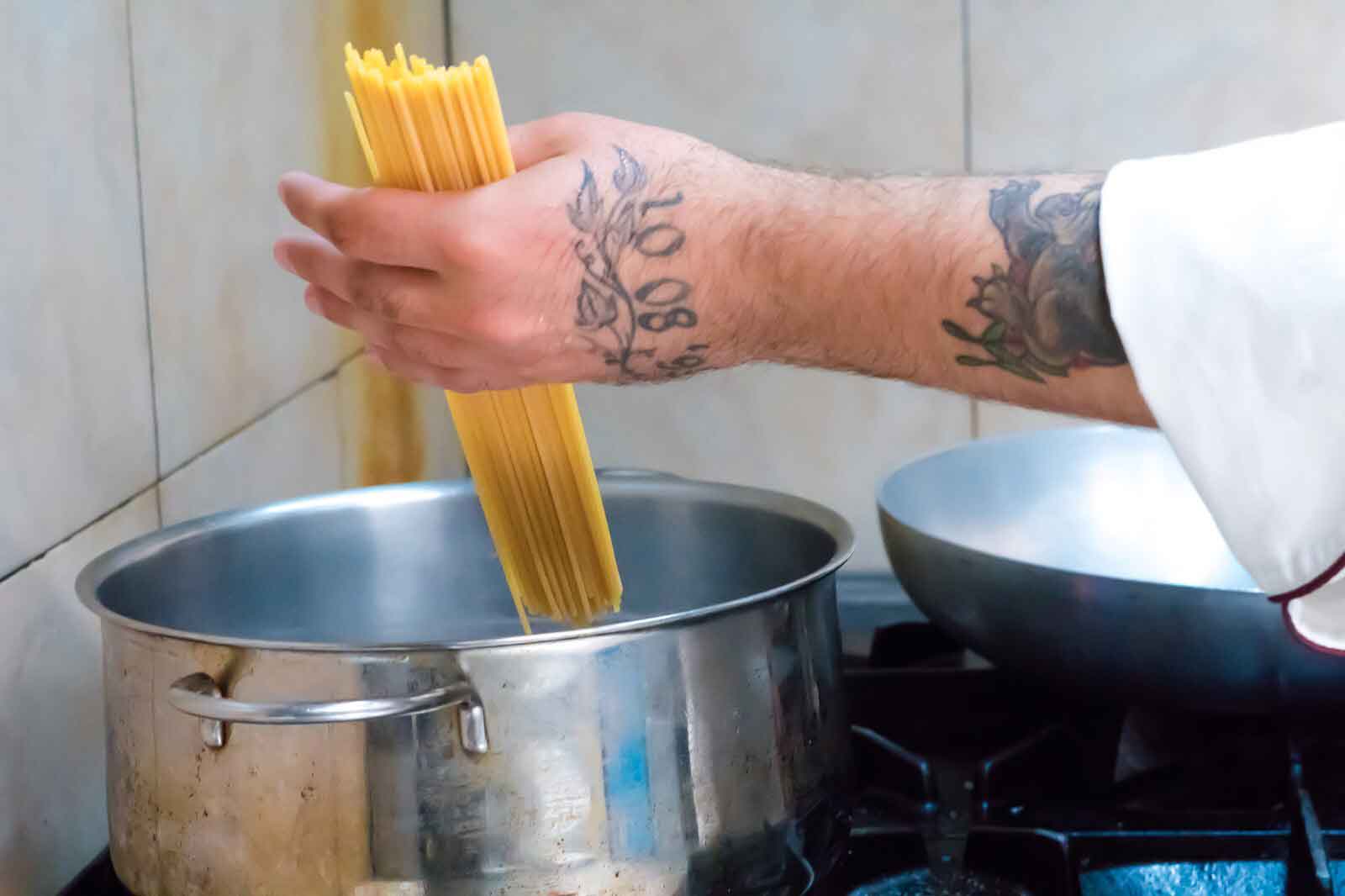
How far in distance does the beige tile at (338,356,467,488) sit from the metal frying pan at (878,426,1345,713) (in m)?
0.37

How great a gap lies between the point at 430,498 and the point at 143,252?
0.19 metres

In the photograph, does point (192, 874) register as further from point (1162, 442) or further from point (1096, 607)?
point (1162, 442)

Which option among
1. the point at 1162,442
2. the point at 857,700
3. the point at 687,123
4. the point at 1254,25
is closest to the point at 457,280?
the point at 857,700

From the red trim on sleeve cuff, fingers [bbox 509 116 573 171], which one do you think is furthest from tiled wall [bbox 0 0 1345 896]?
the red trim on sleeve cuff

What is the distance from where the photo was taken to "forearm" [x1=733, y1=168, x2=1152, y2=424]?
59 cm

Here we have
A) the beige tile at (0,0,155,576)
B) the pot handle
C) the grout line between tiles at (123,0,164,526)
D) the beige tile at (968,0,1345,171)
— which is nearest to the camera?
the pot handle

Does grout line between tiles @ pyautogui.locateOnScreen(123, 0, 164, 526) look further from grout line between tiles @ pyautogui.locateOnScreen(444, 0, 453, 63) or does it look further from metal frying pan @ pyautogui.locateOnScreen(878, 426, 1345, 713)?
grout line between tiles @ pyautogui.locateOnScreen(444, 0, 453, 63)

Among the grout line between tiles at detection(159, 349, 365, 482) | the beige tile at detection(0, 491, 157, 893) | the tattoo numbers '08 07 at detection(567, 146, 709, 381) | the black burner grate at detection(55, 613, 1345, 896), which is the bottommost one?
the black burner grate at detection(55, 613, 1345, 896)

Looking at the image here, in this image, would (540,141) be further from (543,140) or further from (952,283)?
(952,283)

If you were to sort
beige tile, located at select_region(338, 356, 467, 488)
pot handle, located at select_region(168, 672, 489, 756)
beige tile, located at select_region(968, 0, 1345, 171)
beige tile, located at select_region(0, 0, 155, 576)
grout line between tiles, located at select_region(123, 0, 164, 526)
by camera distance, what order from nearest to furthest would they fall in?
pot handle, located at select_region(168, 672, 489, 756)
beige tile, located at select_region(0, 0, 155, 576)
grout line between tiles, located at select_region(123, 0, 164, 526)
beige tile, located at select_region(338, 356, 467, 488)
beige tile, located at select_region(968, 0, 1345, 171)

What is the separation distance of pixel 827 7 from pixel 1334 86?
437mm

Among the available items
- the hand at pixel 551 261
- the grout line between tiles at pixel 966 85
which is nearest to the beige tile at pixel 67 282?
the hand at pixel 551 261

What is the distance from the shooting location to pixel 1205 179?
22.2 inches

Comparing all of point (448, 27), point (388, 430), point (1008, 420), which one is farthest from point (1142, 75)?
point (388, 430)
